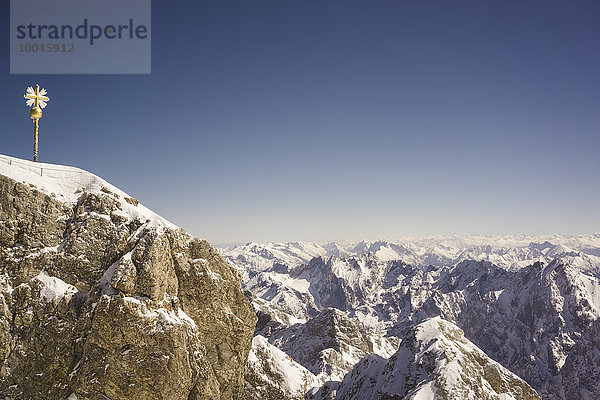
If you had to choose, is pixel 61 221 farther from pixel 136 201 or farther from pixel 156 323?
pixel 156 323

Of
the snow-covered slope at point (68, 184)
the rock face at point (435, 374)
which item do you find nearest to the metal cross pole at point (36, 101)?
the snow-covered slope at point (68, 184)

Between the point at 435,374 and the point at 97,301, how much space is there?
48.0 meters

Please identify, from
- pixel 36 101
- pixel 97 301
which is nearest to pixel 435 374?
pixel 97 301

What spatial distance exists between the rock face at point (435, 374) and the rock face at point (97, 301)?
3310cm

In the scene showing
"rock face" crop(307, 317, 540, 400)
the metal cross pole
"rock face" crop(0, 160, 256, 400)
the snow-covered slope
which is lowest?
"rock face" crop(307, 317, 540, 400)

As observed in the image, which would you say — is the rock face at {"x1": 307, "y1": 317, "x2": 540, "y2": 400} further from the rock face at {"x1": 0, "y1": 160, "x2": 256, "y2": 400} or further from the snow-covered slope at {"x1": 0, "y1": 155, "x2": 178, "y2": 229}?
the snow-covered slope at {"x1": 0, "y1": 155, "x2": 178, "y2": 229}

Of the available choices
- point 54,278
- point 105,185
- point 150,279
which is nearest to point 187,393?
point 150,279

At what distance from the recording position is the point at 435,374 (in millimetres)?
51844

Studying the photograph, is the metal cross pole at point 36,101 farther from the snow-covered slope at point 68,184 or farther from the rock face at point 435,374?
the rock face at point 435,374

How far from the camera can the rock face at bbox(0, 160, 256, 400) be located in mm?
26547

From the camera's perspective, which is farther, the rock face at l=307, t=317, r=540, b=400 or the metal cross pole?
the rock face at l=307, t=317, r=540, b=400

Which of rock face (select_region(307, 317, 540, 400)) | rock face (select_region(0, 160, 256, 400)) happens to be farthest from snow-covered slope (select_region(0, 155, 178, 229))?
rock face (select_region(307, 317, 540, 400))

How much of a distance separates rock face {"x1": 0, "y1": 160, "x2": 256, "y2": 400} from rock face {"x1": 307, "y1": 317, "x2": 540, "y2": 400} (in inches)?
1303

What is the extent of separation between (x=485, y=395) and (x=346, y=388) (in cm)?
3377
